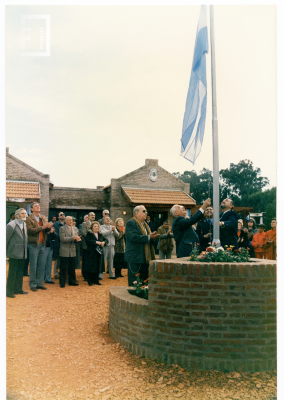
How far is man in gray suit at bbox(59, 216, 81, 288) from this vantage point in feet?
24.7

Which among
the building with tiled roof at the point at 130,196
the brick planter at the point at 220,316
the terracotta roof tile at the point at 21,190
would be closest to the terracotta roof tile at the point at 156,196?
the building with tiled roof at the point at 130,196

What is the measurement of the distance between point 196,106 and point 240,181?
270cm

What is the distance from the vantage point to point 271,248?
6.52 m

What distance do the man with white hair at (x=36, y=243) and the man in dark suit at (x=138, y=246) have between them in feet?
6.72

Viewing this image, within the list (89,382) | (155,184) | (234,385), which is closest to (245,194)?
(155,184)

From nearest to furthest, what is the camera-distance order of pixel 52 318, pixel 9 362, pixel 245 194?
pixel 9 362, pixel 52 318, pixel 245 194

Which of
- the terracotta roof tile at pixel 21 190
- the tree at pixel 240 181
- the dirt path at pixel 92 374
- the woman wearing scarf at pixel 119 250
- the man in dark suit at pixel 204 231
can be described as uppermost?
the tree at pixel 240 181

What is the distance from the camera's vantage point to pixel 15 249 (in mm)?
5957

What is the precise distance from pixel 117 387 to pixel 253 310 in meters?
1.55

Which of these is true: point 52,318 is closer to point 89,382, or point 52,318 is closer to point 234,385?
point 89,382

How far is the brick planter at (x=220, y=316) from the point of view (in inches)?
124

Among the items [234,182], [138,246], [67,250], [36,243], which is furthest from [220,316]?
[234,182]

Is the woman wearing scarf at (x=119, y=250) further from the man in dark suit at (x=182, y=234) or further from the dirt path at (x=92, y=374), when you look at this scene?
the dirt path at (x=92, y=374)

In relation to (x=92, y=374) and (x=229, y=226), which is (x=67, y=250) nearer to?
(x=229, y=226)
